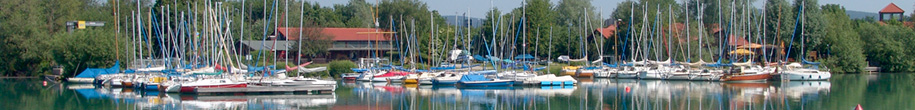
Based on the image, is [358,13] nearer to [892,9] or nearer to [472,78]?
[472,78]

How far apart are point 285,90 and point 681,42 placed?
119 ft

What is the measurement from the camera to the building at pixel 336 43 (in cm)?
7494

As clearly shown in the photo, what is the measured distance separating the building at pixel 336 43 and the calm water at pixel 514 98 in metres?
25.8

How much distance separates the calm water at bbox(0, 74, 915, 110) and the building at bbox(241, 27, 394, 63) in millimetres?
25799

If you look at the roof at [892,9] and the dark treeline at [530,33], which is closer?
the dark treeline at [530,33]

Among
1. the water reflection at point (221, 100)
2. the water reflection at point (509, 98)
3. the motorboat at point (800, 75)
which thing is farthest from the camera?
the motorboat at point (800, 75)

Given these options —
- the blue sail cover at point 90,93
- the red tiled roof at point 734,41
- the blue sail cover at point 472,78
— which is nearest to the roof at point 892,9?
the red tiled roof at point 734,41

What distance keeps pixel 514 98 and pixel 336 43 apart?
42.4 meters

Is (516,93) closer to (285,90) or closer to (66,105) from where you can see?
(285,90)

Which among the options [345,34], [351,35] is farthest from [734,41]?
[345,34]

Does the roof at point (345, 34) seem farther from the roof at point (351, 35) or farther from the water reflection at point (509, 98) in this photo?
the water reflection at point (509, 98)

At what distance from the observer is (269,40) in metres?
79.4

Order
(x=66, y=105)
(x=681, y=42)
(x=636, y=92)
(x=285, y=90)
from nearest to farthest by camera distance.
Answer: (x=66, y=105) → (x=285, y=90) → (x=636, y=92) → (x=681, y=42)

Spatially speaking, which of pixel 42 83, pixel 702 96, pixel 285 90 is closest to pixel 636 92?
pixel 702 96
